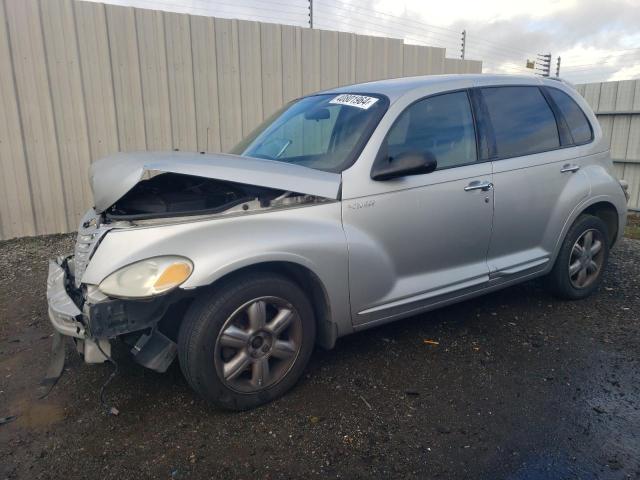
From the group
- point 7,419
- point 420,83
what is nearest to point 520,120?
point 420,83

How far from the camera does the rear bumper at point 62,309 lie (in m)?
2.56

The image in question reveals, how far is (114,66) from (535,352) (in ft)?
19.7

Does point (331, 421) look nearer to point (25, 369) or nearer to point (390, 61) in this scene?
point (25, 369)

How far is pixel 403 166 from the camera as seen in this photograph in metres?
3.00

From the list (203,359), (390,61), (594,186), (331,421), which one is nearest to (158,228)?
(203,359)

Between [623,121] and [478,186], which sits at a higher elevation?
[623,121]

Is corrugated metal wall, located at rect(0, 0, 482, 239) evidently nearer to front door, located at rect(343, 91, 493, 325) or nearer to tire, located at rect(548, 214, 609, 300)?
front door, located at rect(343, 91, 493, 325)

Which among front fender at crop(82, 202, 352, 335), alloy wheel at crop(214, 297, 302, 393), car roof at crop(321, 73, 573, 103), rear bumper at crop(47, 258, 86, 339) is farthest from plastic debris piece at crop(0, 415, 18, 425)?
car roof at crop(321, 73, 573, 103)

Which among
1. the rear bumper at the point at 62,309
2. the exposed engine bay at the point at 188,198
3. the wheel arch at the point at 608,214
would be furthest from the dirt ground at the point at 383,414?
the exposed engine bay at the point at 188,198

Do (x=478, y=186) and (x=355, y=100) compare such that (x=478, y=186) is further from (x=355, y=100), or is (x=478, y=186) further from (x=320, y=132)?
(x=320, y=132)

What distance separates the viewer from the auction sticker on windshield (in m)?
3.34

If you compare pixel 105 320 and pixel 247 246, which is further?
pixel 247 246

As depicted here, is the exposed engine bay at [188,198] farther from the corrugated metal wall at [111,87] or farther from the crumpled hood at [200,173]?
the corrugated metal wall at [111,87]

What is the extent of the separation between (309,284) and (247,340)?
515 millimetres
